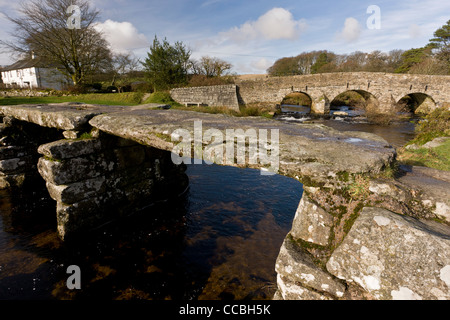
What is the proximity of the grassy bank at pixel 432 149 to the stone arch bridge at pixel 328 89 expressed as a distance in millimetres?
14001

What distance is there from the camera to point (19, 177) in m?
6.79

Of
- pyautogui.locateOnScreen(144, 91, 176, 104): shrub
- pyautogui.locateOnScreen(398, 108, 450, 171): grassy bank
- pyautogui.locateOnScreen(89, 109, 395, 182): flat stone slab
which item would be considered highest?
pyautogui.locateOnScreen(144, 91, 176, 104): shrub

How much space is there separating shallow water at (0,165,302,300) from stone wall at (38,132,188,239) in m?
0.34

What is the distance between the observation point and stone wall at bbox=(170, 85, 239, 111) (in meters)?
23.6

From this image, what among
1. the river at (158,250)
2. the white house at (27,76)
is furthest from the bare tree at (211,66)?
the river at (158,250)

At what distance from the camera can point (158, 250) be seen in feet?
14.1

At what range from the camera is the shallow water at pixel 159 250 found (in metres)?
3.43

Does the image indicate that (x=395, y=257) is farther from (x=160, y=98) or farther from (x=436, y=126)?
(x=160, y=98)

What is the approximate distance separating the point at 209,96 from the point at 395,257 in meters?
24.3

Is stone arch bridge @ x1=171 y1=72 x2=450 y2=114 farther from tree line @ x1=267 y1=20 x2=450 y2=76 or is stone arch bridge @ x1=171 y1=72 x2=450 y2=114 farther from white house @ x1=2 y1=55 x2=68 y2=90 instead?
white house @ x1=2 y1=55 x2=68 y2=90

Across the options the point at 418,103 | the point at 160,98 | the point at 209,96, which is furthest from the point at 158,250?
the point at 418,103

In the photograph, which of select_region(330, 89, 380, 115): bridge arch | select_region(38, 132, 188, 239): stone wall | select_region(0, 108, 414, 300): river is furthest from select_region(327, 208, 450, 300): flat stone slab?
select_region(330, 89, 380, 115): bridge arch
